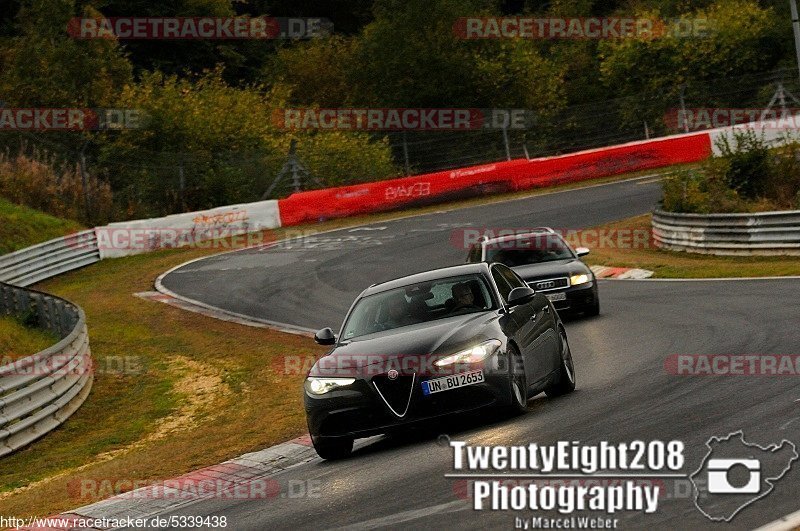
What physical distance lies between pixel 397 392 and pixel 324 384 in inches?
28.5

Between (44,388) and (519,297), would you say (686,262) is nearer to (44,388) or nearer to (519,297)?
(44,388)

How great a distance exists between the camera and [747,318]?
1650cm

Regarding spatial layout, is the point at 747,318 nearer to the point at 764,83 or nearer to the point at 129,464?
the point at 129,464

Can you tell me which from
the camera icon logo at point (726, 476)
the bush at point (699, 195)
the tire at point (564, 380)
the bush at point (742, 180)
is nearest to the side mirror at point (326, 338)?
the tire at point (564, 380)

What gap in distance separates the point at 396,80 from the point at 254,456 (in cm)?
4470

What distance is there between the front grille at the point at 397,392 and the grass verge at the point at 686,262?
13.2 meters

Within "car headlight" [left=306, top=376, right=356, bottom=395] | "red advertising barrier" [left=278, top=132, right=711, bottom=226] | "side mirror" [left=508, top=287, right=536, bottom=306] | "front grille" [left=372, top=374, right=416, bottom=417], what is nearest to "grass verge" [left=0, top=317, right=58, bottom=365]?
"car headlight" [left=306, top=376, right=356, bottom=395]

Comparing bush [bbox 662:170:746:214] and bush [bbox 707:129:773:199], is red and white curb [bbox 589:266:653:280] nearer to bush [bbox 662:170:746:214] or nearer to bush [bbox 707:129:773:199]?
bush [bbox 662:170:746:214]

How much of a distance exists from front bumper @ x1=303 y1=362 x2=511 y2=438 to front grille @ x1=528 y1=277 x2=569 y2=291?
8216 mm

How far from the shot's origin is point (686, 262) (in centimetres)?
2695

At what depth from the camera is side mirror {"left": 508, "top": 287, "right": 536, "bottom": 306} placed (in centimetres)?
1149

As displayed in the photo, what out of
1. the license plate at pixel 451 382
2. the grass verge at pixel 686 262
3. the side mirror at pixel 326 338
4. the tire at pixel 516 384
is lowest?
the grass verge at pixel 686 262

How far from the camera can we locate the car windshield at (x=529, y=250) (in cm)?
1970

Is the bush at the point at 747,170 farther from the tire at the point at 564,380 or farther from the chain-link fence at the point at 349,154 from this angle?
the tire at the point at 564,380
